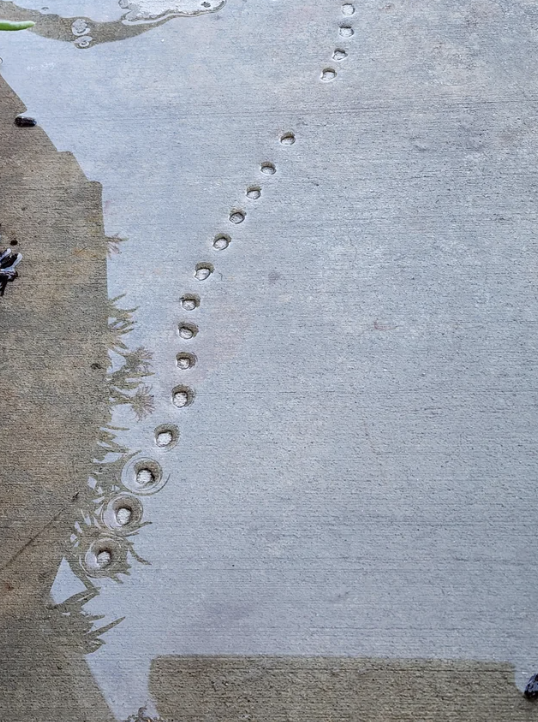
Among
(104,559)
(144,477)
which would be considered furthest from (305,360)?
(104,559)

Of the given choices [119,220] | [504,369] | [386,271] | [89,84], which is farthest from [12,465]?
[89,84]

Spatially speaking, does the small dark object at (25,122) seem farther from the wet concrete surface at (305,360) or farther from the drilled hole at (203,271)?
the drilled hole at (203,271)

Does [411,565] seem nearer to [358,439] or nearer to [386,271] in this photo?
[358,439]

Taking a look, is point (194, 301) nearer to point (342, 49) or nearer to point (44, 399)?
point (44, 399)

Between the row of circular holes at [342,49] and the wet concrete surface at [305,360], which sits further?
the row of circular holes at [342,49]

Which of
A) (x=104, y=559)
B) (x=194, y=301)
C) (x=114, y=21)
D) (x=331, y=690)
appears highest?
(x=114, y=21)

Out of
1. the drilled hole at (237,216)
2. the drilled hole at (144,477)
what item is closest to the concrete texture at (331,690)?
the drilled hole at (144,477)
